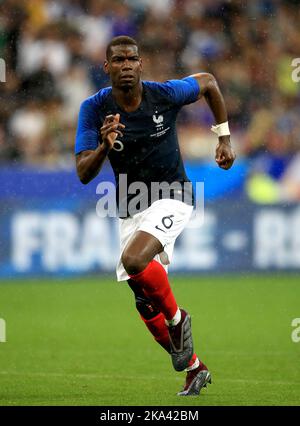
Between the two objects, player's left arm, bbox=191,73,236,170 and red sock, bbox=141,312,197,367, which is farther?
player's left arm, bbox=191,73,236,170

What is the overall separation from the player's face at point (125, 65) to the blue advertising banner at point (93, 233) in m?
6.79

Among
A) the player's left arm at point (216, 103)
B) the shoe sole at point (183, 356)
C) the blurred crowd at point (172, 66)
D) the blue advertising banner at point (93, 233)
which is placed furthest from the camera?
the blurred crowd at point (172, 66)

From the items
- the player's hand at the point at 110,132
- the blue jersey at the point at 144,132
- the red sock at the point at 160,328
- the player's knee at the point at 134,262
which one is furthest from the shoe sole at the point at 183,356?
the player's hand at the point at 110,132

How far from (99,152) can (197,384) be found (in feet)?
5.37

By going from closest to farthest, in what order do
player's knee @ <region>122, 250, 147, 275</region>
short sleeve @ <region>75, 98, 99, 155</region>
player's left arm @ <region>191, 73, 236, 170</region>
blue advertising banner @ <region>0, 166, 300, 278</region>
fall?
player's knee @ <region>122, 250, 147, 275</region> < short sleeve @ <region>75, 98, 99, 155</region> < player's left arm @ <region>191, 73, 236, 170</region> < blue advertising banner @ <region>0, 166, 300, 278</region>

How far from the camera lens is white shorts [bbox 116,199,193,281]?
6336 millimetres

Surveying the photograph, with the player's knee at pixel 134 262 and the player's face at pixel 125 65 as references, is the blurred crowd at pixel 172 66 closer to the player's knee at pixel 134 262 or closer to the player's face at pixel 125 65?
the player's face at pixel 125 65

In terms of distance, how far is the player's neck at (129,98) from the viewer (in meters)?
6.61

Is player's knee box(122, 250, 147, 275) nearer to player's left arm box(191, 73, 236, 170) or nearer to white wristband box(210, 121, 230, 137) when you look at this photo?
player's left arm box(191, 73, 236, 170)

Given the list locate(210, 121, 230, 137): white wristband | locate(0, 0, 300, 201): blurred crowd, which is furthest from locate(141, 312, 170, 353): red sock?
locate(0, 0, 300, 201): blurred crowd

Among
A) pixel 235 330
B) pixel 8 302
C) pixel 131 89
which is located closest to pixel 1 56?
pixel 8 302

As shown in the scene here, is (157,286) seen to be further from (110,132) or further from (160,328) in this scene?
(110,132)

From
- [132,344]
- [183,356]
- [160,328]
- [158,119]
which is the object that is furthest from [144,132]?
[132,344]

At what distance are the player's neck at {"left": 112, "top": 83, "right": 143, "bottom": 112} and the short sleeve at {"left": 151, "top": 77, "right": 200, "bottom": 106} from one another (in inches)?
7.8
